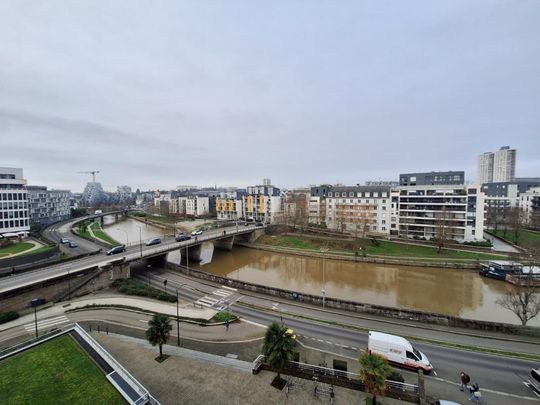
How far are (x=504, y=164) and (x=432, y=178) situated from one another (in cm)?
13889

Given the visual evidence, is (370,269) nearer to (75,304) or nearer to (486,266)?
(486,266)

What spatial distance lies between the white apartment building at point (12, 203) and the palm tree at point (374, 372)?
→ 7700 cm

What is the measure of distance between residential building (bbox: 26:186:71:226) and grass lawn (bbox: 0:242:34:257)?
134 feet

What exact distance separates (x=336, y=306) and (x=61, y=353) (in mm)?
21942

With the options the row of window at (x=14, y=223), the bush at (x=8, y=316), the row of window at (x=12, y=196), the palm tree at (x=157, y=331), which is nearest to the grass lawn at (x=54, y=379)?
the palm tree at (x=157, y=331)

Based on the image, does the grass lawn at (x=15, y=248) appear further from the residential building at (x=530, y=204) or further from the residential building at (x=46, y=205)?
the residential building at (x=530, y=204)

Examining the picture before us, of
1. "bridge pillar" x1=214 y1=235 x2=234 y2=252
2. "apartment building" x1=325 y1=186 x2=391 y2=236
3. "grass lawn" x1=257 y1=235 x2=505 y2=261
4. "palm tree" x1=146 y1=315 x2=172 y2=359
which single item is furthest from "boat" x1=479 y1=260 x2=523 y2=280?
"bridge pillar" x1=214 y1=235 x2=234 y2=252

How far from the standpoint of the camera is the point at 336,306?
25.4 meters

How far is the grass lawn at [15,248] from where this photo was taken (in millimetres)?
41184

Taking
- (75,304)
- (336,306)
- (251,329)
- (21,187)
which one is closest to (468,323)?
(336,306)

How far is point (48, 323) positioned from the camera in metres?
21.4

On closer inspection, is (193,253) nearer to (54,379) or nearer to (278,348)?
(54,379)

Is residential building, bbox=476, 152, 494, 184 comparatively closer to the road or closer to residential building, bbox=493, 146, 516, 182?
residential building, bbox=493, 146, 516, 182

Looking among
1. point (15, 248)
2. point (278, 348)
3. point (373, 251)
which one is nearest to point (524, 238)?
point (373, 251)
